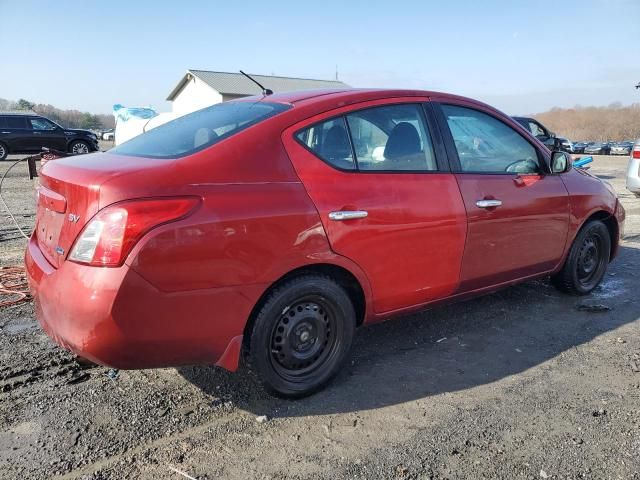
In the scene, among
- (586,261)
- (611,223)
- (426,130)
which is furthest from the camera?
(611,223)

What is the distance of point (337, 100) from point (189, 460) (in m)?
2.07

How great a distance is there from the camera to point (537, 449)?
2543 millimetres

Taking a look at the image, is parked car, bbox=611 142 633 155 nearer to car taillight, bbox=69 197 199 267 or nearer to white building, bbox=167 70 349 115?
white building, bbox=167 70 349 115

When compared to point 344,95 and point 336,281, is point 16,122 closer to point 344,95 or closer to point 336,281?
point 344,95

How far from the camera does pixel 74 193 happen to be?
2494 millimetres

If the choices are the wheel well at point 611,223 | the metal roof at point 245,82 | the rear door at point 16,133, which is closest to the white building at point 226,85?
the metal roof at point 245,82

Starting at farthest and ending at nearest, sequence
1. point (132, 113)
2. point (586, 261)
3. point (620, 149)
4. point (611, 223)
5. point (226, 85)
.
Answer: point (620, 149) → point (226, 85) → point (132, 113) → point (611, 223) → point (586, 261)

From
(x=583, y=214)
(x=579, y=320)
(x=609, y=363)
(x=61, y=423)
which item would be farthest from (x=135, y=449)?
(x=583, y=214)

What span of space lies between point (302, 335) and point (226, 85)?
120ft

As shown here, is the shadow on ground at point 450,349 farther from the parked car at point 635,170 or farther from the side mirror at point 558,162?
the parked car at point 635,170

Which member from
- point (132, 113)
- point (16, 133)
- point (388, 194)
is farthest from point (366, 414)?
point (16, 133)

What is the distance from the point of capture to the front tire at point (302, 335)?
2730 mm

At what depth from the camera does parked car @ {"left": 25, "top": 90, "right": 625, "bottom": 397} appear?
2.34 m

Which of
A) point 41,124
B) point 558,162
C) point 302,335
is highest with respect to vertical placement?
A: point 558,162
